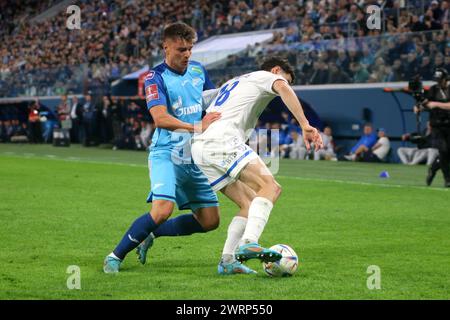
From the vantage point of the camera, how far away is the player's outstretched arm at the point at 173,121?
7.81m

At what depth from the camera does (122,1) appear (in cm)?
4416

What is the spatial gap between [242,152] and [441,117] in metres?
9.76

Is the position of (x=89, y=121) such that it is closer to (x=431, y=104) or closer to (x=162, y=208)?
(x=431, y=104)

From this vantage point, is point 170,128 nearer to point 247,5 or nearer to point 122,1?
point 247,5

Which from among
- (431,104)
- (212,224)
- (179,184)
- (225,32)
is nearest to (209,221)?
(212,224)

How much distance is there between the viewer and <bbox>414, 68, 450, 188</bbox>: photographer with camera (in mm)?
16516

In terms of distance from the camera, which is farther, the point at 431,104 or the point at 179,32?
the point at 431,104

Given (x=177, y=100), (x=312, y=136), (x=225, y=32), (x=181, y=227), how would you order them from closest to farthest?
(x=312, y=136) → (x=177, y=100) → (x=181, y=227) → (x=225, y=32)

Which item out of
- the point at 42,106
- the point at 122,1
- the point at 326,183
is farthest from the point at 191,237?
the point at 122,1

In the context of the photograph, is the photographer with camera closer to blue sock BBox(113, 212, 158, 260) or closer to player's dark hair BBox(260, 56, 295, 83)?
player's dark hair BBox(260, 56, 295, 83)

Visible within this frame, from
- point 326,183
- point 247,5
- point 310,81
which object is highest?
point 247,5

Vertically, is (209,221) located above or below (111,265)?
above

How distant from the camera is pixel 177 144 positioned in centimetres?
822
